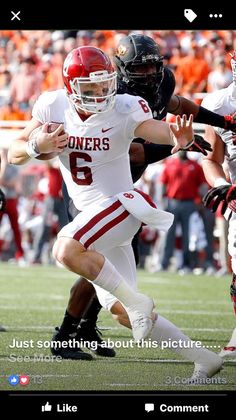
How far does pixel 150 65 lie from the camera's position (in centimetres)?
455

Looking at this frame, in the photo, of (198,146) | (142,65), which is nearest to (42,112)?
(198,146)

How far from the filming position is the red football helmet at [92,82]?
3.85 m

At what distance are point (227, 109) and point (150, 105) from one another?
0.36 metres

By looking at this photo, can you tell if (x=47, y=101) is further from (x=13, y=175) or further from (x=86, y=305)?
(x=13, y=175)

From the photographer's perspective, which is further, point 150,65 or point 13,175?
point 13,175

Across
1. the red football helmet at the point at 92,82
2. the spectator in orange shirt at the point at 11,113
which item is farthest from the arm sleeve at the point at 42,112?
the spectator in orange shirt at the point at 11,113

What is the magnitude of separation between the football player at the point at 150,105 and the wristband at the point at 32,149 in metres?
0.68

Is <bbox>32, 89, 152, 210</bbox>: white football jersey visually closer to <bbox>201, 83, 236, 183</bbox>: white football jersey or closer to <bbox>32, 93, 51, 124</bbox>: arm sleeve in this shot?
<bbox>32, 93, 51, 124</bbox>: arm sleeve
